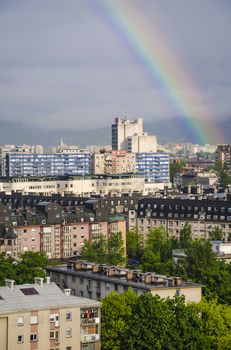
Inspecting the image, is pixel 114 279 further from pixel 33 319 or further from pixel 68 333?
pixel 33 319

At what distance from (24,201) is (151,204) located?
10.9 metres

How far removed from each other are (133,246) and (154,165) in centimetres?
8739

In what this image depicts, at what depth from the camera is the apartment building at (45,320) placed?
35312 mm

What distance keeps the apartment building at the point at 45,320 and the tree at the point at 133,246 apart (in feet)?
120

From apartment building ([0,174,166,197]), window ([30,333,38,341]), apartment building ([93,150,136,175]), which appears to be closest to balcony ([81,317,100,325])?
window ([30,333,38,341])

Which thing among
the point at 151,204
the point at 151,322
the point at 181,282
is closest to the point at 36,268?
the point at 181,282

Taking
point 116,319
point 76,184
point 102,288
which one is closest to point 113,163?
point 76,184

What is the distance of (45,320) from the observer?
118 feet

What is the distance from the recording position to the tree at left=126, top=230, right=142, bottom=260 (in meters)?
74.9

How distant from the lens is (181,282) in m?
43.8

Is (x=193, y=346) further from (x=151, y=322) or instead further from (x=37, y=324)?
(x=37, y=324)

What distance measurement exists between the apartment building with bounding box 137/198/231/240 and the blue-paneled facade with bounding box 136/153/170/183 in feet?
243

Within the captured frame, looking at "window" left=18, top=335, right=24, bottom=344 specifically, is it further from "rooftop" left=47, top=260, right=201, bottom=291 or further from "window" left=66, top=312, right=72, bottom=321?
"rooftop" left=47, top=260, right=201, bottom=291

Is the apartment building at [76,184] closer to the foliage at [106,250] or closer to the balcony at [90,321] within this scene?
the foliage at [106,250]
